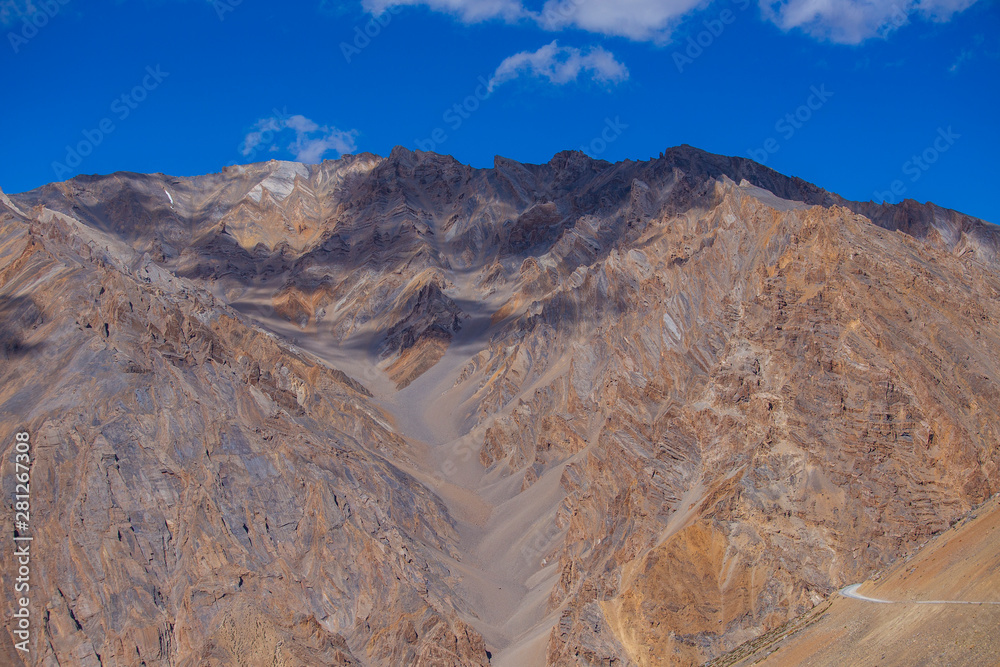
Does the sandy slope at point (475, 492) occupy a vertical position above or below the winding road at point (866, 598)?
above

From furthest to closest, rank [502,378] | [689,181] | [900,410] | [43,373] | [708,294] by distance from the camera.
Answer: [689,181] < [502,378] < [708,294] < [43,373] < [900,410]

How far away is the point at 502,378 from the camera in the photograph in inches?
4478

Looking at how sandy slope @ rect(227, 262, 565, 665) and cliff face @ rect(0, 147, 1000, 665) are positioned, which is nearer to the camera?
cliff face @ rect(0, 147, 1000, 665)

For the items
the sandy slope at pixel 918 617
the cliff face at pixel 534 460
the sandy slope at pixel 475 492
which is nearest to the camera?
the sandy slope at pixel 918 617

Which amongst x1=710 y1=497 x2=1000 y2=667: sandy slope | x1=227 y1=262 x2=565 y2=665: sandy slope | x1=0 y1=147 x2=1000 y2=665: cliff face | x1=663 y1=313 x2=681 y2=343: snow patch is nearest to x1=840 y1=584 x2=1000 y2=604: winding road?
x1=710 y1=497 x2=1000 y2=667: sandy slope

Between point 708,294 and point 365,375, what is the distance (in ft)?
208

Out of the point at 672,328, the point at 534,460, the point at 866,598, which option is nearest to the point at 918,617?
the point at 866,598

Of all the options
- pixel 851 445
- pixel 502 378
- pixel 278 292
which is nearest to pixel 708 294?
pixel 502 378

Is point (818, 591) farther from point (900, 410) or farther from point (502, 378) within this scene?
point (502, 378)

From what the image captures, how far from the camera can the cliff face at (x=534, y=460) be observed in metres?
42.9

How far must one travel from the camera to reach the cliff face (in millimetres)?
42906

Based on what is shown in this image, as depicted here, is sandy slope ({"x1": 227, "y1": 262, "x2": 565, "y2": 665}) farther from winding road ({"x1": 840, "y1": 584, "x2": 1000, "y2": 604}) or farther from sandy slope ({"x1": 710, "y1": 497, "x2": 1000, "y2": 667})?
sandy slope ({"x1": 710, "y1": 497, "x2": 1000, "y2": 667})

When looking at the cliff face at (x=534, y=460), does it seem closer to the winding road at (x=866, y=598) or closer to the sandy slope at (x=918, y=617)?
the winding road at (x=866, y=598)

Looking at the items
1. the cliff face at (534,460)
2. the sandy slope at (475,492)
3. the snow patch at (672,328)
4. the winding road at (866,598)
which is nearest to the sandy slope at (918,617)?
the winding road at (866,598)
